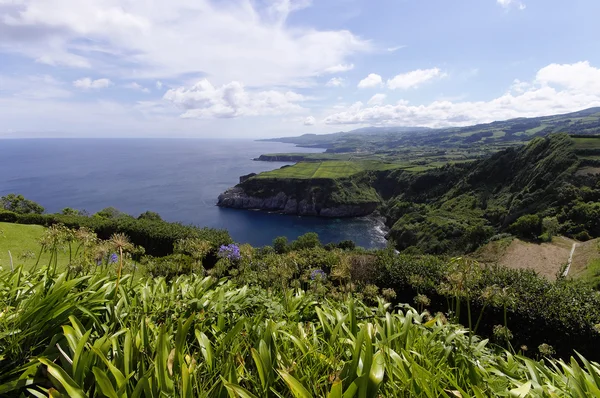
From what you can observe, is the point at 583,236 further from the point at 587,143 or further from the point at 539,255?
the point at 587,143

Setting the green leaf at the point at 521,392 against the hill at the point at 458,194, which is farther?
the hill at the point at 458,194

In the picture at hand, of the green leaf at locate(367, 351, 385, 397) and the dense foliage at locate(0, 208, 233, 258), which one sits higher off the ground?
the green leaf at locate(367, 351, 385, 397)

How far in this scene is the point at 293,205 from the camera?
88.2 m

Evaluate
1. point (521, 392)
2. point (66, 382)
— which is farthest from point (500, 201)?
point (66, 382)

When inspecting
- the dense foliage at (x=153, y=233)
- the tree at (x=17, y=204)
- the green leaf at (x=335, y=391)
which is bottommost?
the tree at (x=17, y=204)

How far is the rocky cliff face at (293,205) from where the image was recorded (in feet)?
281

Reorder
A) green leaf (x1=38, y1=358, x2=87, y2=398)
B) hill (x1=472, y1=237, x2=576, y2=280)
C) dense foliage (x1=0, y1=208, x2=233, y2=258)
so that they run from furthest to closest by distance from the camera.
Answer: hill (x1=472, y1=237, x2=576, y2=280) → dense foliage (x1=0, y1=208, x2=233, y2=258) → green leaf (x1=38, y1=358, x2=87, y2=398)

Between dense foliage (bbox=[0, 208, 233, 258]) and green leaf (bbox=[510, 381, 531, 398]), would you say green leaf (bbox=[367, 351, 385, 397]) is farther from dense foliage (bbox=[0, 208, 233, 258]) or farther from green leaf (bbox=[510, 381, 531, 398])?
dense foliage (bbox=[0, 208, 233, 258])

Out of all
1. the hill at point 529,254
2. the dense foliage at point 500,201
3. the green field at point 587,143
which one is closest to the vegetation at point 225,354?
the hill at point 529,254

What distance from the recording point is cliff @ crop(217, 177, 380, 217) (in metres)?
86.1

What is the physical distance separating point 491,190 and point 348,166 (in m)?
54.6

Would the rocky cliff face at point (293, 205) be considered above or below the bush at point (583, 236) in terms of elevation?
below

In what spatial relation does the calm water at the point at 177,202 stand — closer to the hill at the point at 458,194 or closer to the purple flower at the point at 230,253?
the hill at the point at 458,194

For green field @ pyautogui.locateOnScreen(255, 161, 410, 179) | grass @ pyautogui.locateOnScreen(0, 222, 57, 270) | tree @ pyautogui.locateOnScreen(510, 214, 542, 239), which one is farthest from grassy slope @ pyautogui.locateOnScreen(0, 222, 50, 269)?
green field @ pyautogui.locateOnScreen(255, 161, 410, 179)
